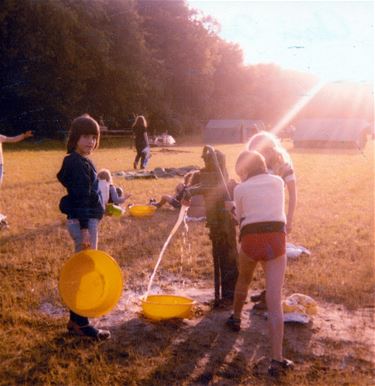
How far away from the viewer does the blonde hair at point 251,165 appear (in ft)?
14.1

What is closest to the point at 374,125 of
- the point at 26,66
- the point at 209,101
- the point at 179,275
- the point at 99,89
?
the point at 209,101

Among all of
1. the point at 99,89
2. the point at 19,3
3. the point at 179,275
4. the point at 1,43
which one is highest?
the point at 19,3

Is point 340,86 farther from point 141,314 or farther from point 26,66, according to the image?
point 141,314

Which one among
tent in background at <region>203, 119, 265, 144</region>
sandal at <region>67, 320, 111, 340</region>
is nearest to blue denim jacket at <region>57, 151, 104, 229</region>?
Answer: sandal at <region>67, 320, 111, 340</region>

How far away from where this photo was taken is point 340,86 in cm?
7669

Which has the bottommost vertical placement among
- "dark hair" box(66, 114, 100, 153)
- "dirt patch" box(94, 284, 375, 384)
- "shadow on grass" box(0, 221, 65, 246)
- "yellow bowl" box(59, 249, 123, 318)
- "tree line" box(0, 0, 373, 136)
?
"dirt patch" box(94, 284, 375, 384)

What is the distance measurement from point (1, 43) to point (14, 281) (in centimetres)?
3553

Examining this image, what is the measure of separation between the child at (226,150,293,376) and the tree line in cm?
3602

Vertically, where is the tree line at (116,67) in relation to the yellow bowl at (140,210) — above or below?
above

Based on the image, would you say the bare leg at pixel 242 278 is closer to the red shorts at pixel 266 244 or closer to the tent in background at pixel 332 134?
the red shorts at pixel 266 244

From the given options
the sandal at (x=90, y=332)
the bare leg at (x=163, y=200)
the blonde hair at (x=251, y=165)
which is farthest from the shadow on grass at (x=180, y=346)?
the bare leg at (x=163, y=200)

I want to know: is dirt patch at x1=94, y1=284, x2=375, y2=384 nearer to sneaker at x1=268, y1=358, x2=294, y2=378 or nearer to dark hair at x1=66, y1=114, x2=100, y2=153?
sneaker at x1=268, y1=358, x2=294, y2=378

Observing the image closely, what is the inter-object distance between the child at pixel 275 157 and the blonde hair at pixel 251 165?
25.8 inches

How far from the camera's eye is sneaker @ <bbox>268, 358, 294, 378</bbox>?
13.5 ft
